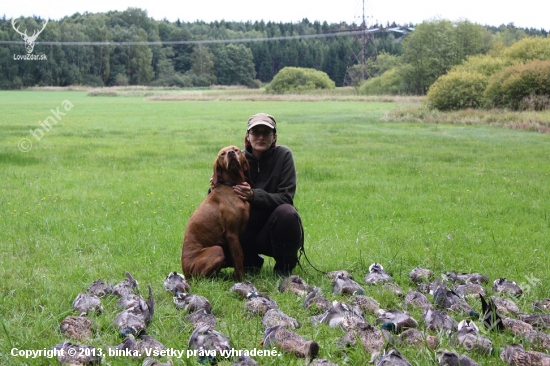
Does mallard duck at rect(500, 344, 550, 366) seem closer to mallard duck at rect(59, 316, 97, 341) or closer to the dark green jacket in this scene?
the dark green jacket

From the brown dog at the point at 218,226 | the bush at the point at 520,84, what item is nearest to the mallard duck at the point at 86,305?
the brown dog at the point at 218,226

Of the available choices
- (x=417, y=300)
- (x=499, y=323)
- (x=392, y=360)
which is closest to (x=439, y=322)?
(x=499, y=323)

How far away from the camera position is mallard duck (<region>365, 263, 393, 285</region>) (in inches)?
284

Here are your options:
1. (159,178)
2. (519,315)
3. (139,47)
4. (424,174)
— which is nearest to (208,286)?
(519,315)

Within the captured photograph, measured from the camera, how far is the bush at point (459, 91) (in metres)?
37.8

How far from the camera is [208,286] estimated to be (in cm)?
689

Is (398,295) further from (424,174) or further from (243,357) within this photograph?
(424,174)

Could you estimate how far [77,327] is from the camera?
546 centimetres

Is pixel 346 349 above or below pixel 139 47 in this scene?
below

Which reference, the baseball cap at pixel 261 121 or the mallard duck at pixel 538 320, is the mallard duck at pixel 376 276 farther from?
the baseball cap at pixel 261 121

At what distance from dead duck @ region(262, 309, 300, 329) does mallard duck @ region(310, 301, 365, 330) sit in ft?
0.86

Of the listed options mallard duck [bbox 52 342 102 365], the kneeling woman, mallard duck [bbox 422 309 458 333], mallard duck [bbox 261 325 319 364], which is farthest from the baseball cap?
mallard duck [bbox 52 342 102 365]

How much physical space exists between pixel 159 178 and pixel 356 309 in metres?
10.9

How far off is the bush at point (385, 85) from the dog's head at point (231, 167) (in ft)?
235
